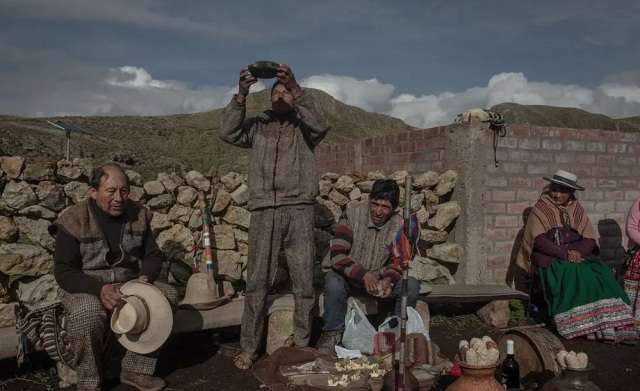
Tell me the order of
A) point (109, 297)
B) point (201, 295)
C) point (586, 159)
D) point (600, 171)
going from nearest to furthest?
point (109, 297)
point (201, 295)
point (586, 159)
point (600, 171)

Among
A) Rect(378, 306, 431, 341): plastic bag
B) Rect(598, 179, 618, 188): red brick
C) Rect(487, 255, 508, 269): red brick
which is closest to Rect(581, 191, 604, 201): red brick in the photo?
Rect(598, 179, 618, 188): red brick

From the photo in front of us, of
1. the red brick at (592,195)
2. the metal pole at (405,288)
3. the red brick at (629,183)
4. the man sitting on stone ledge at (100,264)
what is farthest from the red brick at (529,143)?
the man sitting on stone ledge at (100,264)

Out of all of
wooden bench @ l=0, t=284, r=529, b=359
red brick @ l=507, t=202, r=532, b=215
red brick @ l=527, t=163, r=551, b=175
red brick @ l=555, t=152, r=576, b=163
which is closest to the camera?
wooden bench @ l=0, t=284, r=529, b=359

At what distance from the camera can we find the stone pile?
467 centimetres

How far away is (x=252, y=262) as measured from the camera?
158 inches

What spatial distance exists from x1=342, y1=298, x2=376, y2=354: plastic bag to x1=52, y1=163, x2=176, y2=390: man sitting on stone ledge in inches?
55.8

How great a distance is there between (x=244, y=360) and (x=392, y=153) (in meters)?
3.75

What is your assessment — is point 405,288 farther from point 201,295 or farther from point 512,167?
point 512,167

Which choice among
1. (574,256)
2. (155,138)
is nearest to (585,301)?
(574,256)

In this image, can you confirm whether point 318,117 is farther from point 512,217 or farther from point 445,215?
point 512,217

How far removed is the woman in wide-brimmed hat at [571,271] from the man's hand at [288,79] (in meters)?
Result: 3.08

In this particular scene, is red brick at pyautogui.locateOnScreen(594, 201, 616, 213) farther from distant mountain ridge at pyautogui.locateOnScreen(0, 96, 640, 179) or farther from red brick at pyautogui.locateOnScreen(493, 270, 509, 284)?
distant mountain ridge at pyautogui.locateOnScreen(0, 96, 640, 179)

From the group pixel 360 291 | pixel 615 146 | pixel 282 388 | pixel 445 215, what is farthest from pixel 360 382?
pixel 615 146

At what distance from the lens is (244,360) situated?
13.4 feet
